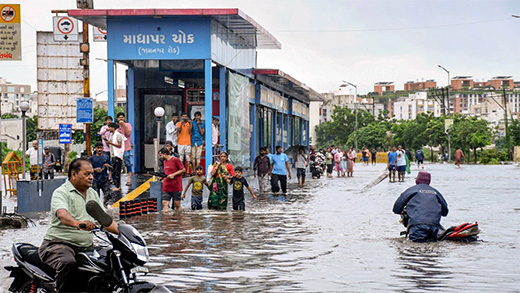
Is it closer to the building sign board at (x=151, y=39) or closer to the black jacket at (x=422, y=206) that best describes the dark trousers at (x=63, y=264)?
the black jacket at (x=422, y=206)

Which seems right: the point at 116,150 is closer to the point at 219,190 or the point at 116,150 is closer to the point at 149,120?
the point at 219,190

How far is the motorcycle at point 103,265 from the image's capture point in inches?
271

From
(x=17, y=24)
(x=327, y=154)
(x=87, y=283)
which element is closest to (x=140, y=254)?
(x=87, y=283)

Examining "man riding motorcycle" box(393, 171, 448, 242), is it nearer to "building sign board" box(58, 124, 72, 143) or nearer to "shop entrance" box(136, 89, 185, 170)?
"shop entrance" box(136, 89, 185, 170)

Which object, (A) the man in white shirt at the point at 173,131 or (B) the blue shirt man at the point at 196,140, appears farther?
(B) the blue shirt man at the point at 196,140

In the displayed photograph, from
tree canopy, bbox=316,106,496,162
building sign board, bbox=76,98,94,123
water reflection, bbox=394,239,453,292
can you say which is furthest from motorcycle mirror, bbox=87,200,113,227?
tree canopy, bbox=316,106,496,162

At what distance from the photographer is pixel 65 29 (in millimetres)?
23875

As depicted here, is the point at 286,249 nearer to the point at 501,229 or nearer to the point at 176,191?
the point at 501,229

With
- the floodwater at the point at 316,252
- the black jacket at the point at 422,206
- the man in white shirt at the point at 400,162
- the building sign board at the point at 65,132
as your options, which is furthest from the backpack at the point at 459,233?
the man in white shirt at the point at 400,162

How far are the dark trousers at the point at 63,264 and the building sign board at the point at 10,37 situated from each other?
9.92 metres

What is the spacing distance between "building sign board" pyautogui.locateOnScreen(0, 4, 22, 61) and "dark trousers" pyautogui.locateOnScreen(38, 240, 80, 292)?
391 inches

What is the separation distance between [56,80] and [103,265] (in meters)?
18.9

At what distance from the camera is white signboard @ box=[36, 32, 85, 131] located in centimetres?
2466

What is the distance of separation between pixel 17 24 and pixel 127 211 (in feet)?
14.1
